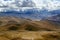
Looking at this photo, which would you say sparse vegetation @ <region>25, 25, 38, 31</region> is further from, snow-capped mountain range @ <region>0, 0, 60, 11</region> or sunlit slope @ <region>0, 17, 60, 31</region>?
snow-capped mountain range @ <region>0, 0, 60, 11</region>

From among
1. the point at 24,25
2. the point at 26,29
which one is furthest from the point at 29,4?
the point at 26,29

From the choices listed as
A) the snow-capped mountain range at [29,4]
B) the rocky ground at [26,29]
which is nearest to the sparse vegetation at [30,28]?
the rocky ground at [26,29]

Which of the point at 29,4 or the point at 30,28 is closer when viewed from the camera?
the point at 30,28

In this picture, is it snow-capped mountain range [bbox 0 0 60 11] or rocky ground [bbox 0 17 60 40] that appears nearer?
rocky ground [bbox 0 17 60 40]

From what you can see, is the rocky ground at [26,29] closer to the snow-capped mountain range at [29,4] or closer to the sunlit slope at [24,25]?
the sunlit slope at [24,25]

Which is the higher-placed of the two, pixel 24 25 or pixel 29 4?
pixel 29 4

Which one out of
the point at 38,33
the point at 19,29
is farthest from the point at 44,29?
the point at 19,29

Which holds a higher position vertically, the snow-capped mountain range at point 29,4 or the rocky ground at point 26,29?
the snow-capped mountain range at point 29,4

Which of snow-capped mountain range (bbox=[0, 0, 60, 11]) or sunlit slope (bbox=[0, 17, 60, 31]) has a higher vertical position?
snow-capped mountain range (bbox=[0, 0, 60, 11])

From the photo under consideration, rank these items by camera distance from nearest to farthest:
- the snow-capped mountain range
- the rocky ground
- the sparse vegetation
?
the rocky ground → the sparse vegetation → the snow-capped mountain range

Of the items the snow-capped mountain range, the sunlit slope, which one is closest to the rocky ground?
the sunlit slope

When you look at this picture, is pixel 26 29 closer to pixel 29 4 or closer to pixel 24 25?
pixel 24 25

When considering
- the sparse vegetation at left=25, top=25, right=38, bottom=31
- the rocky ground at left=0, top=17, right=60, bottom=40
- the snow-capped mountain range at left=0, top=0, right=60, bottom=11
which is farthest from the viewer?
the snow-capped mountain range at left=0, top=0, right=60, bottom=11
